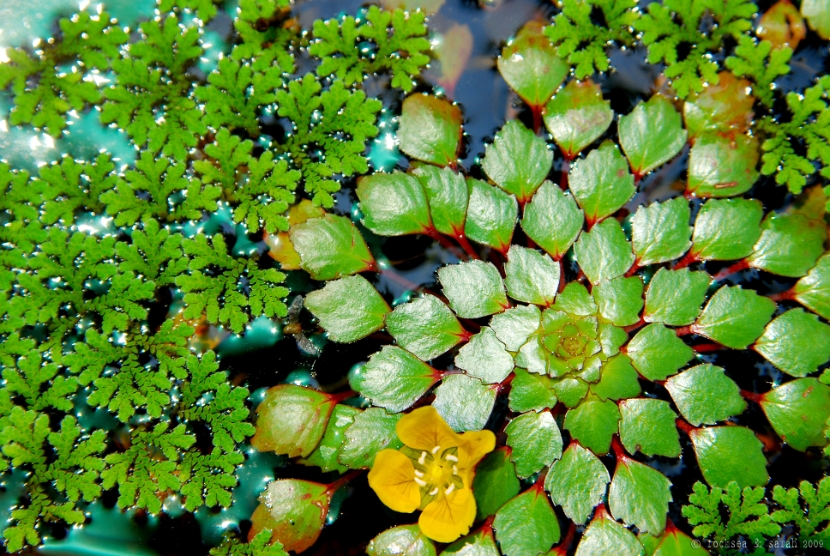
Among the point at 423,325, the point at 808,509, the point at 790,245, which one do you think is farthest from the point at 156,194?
the point at 808,509

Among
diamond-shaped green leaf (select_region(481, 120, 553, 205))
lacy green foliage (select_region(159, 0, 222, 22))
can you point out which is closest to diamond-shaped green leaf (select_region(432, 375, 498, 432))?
diamond-shaped green leaf (select_region(481, 120, 553, 205))

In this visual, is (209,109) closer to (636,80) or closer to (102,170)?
(102,170)

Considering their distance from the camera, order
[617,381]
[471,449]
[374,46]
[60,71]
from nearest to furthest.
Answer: [471,449] < [617,381] < [60,71] < [374,46]

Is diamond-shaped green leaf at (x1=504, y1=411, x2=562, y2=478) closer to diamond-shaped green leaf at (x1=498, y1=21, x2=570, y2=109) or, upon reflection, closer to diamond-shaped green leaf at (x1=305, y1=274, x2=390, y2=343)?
diamond-shaped green leaf at (x1=305, y1=274, x2=390, y2=343)

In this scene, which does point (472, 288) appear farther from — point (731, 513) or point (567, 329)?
point (731, 513)

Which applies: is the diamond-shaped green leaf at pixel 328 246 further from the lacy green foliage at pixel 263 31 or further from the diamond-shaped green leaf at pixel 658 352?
the diamond-shaped green leaf at pixel 658 352

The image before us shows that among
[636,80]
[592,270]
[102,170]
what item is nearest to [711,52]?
[636,80]
